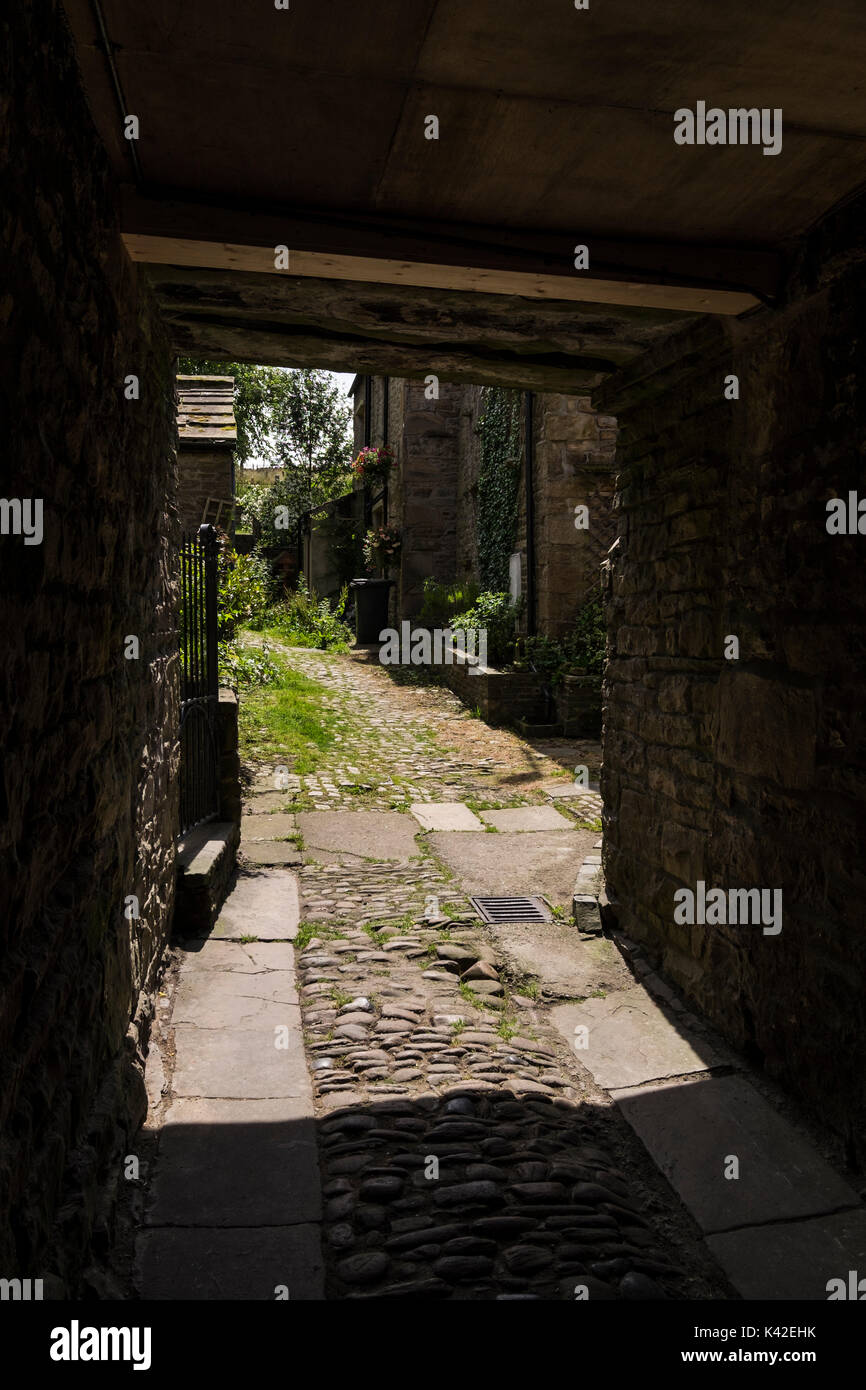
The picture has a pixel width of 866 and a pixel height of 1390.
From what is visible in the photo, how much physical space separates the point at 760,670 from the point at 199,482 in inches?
368

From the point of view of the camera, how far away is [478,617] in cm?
1262

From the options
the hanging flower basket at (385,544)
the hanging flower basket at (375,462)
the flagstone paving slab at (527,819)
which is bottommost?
the flagstone paving slab at (527,819)

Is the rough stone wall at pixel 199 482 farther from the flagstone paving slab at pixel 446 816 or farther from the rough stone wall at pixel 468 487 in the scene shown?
the flagstone paving slab at pixel 446 816

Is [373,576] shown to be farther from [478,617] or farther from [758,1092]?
[758,1092]

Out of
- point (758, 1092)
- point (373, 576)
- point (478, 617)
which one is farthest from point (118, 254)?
point (373, 576)

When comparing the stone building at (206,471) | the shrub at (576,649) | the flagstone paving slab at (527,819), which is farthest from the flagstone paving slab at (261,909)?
the stone building at (206,471)

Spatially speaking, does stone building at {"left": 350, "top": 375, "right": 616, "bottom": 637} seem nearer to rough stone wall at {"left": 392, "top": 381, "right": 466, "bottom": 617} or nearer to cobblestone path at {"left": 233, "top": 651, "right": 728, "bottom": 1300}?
rough stone wall at {"left": 392, "top": 381, "right": 466, "bottom": 617}

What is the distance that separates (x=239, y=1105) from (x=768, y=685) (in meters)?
2.27

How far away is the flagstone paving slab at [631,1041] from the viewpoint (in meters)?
3.54

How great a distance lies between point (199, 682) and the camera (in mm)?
5559

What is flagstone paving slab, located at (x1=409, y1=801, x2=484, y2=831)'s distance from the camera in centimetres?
691

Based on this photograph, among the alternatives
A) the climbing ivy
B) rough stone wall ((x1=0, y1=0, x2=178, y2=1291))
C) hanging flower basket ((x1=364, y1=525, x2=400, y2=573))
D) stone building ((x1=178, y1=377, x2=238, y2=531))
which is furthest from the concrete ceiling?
hanging flower basket ((x1=364, y1=525, x2=400, y2=573))

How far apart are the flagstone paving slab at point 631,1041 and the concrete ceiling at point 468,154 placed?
2.67 m

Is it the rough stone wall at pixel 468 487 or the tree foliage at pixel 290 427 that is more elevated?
the tree foliage at pixel 290 427
